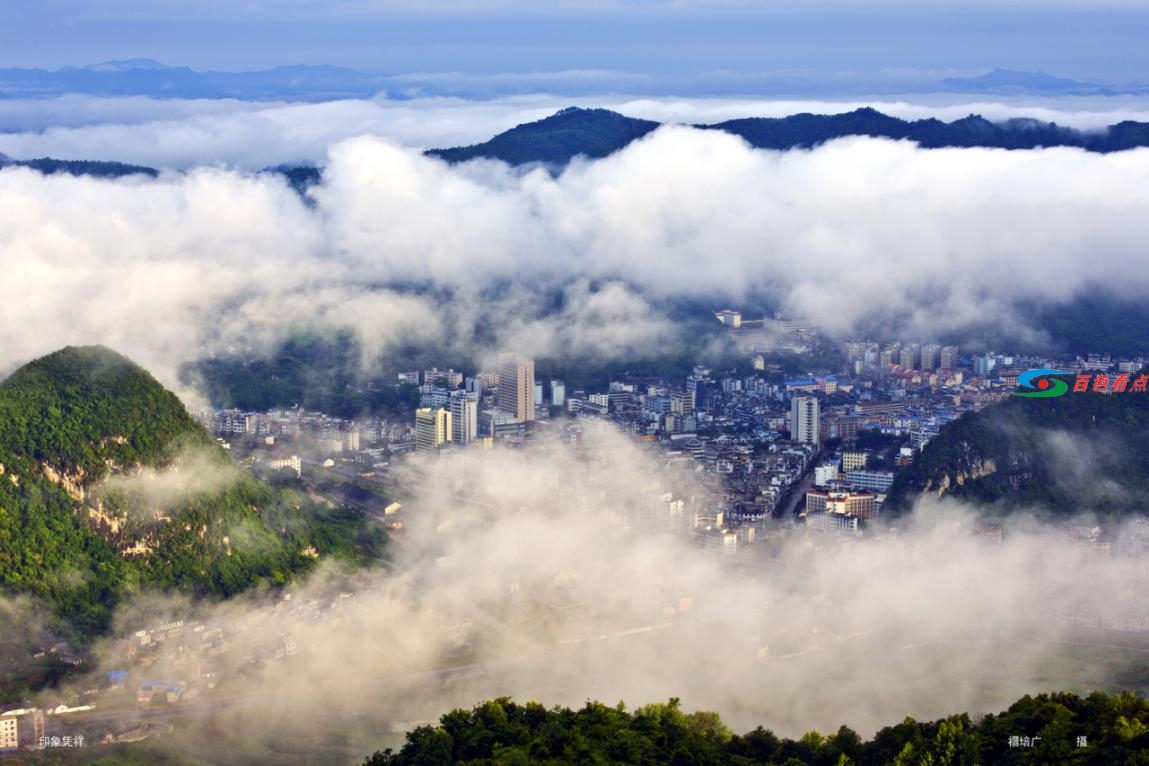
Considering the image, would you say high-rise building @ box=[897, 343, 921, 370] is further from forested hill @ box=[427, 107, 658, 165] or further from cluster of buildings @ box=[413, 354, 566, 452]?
forested hill @ box=[427, 107, 658, 165]

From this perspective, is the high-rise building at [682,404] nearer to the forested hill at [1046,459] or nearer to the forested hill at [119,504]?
the forested hill at [1046,459]

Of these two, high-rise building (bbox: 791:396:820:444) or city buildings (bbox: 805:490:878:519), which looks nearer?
city buildings (bbox: 805:490:878:519)

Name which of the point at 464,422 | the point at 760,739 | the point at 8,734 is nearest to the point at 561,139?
the point at 464,422

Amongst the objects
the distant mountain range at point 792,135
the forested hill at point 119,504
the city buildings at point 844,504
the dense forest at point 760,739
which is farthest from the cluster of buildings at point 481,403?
the dense forest at point 760,739

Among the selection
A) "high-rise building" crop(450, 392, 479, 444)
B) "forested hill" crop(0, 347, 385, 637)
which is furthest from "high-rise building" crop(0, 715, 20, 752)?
"high-rise building" crop(450, 392, 479, 444)

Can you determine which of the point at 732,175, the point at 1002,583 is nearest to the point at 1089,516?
the point at 1002,583

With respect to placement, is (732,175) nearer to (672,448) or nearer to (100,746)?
(672,448)
